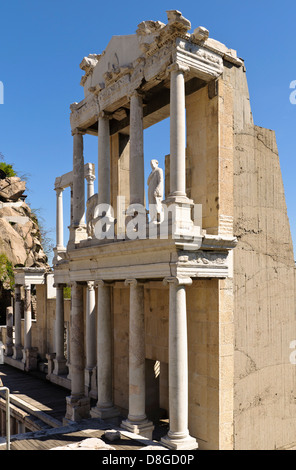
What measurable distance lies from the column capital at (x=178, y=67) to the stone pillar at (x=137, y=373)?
5.89 meters

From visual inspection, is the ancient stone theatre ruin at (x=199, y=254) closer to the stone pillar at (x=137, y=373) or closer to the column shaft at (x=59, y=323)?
the stone pillar at (x=137, y=373)

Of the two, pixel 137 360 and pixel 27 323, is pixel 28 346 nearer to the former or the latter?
pixel 27 323

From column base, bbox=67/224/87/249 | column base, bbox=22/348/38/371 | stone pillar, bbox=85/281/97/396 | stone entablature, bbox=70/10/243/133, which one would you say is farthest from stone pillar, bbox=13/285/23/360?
stone entablature, bbox=70/10/243/133

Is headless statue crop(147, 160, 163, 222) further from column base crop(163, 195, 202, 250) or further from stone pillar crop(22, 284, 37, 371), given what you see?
stone pillar crop(22, 284, 37, 371)

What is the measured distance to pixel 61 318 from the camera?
942 inches

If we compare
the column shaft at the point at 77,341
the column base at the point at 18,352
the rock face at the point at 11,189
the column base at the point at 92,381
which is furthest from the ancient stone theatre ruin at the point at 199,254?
the rock face at the point at 11,189

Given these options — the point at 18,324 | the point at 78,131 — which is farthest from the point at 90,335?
the point at 18,324

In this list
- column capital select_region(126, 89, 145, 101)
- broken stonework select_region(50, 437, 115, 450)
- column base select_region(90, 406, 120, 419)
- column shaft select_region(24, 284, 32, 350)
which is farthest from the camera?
column shaft select_region(24, 284, 32, 350)

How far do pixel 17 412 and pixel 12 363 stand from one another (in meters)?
11.7

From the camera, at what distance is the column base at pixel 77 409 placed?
14758 millimetres

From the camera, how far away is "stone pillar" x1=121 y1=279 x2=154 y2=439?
11805 mm

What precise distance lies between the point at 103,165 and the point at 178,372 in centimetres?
751

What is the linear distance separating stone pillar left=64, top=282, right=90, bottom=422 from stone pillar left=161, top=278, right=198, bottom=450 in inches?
208

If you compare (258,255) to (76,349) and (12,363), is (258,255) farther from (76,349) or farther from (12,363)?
(12,363)
